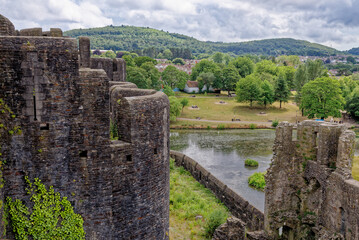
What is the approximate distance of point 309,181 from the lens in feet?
53.4

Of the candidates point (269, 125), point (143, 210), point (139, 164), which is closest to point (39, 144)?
point (139, 164)

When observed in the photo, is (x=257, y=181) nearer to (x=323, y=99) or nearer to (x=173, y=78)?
(x=323, y=99)

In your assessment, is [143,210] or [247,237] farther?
[247,237]

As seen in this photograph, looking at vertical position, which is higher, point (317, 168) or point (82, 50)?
point (82, 50)

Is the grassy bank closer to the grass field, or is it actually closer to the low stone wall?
the low stone wall

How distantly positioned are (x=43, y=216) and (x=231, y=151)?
116ft

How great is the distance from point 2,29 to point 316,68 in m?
81.6

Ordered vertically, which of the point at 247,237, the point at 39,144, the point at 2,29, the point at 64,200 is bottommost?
the point at 247,237

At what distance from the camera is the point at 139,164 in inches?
328

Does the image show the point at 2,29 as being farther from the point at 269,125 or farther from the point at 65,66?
the point at 269,125

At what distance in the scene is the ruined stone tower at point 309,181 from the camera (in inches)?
539

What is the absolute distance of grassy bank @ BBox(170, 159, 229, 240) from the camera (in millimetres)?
18219

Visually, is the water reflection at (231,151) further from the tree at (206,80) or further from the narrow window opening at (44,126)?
the tree at (206,80)

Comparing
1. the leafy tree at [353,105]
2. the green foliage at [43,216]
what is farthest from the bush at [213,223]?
the leafy tree at [353,105]
